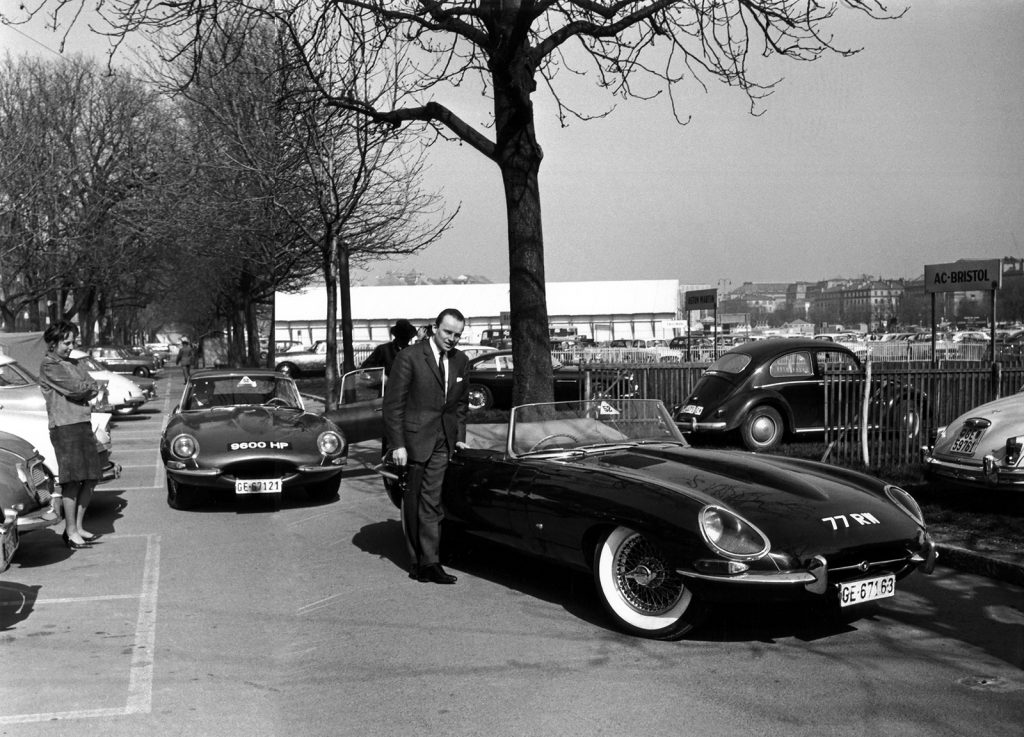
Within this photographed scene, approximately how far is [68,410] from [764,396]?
972 cm

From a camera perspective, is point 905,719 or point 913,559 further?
point 913,559

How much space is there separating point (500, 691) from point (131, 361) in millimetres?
40176

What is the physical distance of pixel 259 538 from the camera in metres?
8.84

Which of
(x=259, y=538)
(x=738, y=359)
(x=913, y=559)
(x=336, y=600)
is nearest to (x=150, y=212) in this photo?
(x=738, y=359)

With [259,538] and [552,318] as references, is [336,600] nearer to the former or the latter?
[259,538]

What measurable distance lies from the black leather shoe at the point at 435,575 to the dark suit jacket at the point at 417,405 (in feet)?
2.33

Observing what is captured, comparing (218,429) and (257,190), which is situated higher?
(257,190)

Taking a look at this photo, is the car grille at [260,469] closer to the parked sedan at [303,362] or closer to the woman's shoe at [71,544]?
the woman's shoe at [71,544]

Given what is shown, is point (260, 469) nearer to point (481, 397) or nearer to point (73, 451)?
point (73, 451)

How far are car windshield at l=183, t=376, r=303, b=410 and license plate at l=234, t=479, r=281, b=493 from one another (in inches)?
69.5

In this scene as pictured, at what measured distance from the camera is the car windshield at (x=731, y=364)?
15.2 meters

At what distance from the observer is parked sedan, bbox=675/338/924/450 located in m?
14.9

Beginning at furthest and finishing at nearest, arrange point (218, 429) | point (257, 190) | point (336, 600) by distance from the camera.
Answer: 1. point (257, 190)
2. point (218, 429)
3. point (336, 600)

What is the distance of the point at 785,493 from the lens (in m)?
5.74
